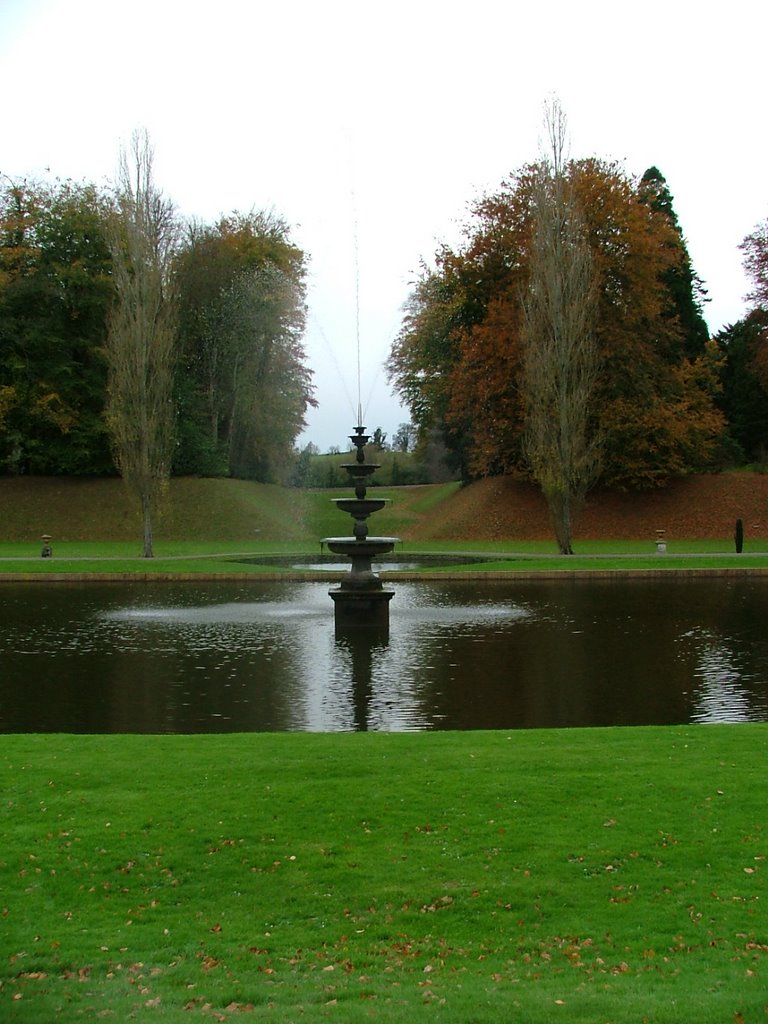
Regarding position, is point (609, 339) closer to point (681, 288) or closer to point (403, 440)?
point (681, 288)

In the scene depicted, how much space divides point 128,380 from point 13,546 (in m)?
9.80

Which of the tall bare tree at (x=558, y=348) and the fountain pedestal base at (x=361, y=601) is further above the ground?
the tall bare tree at (x=558, y=348)

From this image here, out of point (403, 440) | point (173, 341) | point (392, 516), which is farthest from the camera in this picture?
point (403, 440)

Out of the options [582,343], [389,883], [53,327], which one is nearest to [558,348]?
[582,343]

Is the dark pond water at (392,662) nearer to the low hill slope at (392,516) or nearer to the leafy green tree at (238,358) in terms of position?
the low hill slope at (392,516)

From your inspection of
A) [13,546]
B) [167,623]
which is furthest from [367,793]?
[13,546]

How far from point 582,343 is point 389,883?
1178 inches

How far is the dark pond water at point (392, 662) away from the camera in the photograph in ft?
37.9

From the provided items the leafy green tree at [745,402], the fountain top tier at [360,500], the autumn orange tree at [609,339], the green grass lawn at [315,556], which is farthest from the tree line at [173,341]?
the leafy green tree at [745,402]

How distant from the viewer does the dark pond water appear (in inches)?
455

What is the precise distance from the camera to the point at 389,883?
591cm

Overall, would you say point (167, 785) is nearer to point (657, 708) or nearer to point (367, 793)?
point (367, 793)

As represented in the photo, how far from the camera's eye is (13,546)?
4003 centimetres

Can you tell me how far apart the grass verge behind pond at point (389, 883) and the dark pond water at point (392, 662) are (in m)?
2.77
